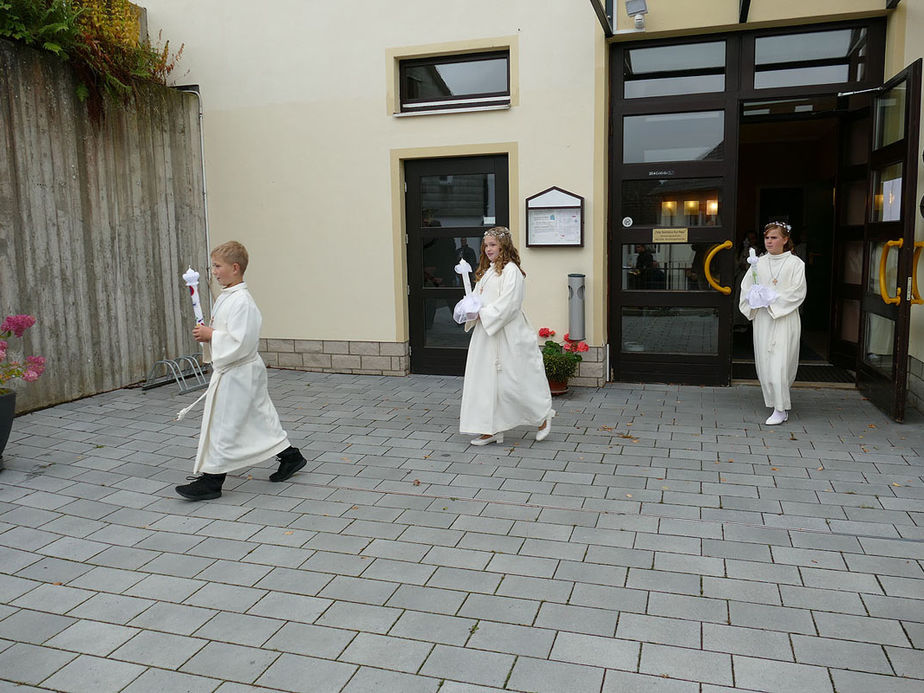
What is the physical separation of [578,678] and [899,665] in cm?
125

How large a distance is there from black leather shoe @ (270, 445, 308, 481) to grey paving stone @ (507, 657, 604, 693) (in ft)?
9.00

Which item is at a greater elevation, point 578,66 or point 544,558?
point 578,66

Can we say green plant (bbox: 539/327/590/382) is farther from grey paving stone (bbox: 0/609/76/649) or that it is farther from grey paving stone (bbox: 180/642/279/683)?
grey paving stone (bbox: 0/609/76/649)

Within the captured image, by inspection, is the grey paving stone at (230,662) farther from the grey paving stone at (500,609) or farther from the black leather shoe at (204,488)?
the black leather shoe at (204,488)

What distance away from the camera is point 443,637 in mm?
3256

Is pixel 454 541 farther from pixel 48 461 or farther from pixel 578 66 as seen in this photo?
pixel 578 66

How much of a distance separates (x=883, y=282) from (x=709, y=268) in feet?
5.70

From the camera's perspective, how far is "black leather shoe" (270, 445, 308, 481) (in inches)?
211

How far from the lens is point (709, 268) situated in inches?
320

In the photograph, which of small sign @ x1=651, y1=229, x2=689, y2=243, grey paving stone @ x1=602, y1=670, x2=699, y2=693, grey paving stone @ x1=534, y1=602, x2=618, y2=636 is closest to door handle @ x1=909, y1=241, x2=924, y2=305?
small sign @ x1=651, y1=229, x2=689, y2=243

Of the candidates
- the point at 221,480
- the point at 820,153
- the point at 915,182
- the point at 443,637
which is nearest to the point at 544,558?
the point at 443,637

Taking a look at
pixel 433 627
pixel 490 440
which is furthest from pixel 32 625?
pixel 490 440

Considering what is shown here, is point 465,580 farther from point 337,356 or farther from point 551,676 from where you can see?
point 337,356

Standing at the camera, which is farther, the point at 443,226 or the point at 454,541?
the point at 443,226
